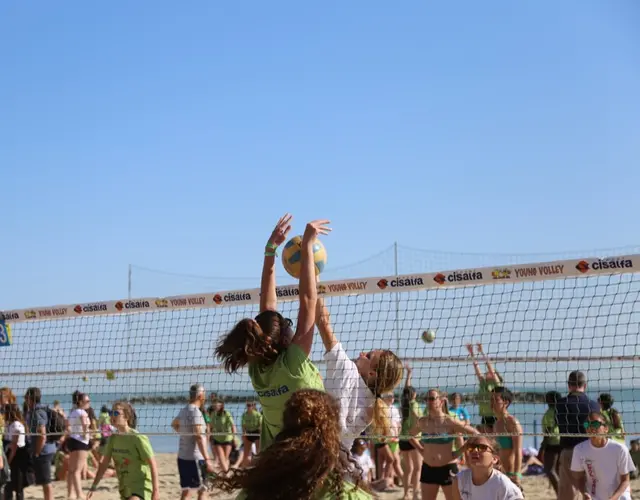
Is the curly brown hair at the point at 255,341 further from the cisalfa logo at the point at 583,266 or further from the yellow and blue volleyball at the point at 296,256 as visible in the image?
the cisalfa logo at the point at 583,266

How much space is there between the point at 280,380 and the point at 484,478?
8.84 ft

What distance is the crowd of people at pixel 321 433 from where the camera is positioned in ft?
10.5

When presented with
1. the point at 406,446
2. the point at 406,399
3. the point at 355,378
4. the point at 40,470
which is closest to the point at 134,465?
the point at 40,470

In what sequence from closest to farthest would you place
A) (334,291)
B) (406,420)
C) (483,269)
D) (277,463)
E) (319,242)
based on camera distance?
(277,463) → (319,242) → (483,269) → (334,291) → (406,420)

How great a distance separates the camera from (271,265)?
5016 millimetres

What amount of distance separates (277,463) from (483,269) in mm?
4425

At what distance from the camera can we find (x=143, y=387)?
9.56 meters

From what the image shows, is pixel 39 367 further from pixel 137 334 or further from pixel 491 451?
pixel 491 451

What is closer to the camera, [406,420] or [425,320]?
[425,320]

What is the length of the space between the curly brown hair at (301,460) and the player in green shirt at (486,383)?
4.83m

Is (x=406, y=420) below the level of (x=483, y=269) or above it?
below

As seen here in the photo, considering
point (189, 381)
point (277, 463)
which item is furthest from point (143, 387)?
point (277, 463)

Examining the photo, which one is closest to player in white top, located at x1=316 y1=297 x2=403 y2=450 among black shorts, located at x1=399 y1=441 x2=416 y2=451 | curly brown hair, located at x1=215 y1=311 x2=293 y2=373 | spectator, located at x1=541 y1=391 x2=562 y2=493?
curly brown hair, located at x1=215 y1=311 x2=293 y2=373

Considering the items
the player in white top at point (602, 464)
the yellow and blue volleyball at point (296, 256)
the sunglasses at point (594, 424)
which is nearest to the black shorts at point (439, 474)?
the player in white top at point (602, 464)
